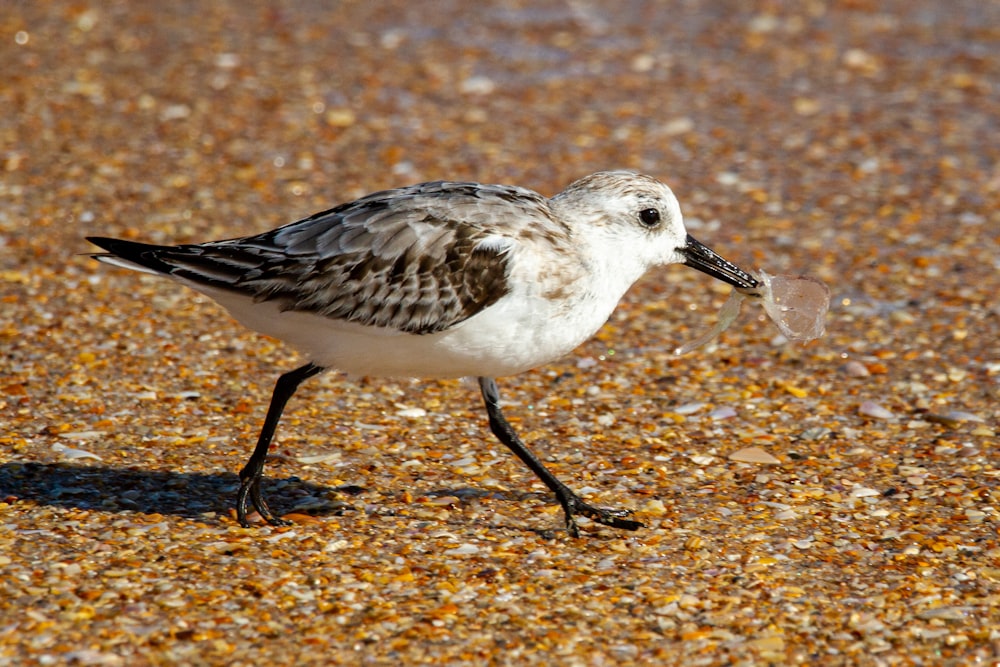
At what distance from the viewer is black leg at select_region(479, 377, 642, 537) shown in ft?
18.5

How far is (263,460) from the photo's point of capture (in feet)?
18.4

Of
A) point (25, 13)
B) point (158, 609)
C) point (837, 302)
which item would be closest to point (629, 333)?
point (837, 302)

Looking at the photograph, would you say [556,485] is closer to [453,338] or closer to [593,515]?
[593,515]

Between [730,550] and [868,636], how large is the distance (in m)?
0.76

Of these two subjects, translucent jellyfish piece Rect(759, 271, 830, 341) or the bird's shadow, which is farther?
translucent jellyfish piece Rect(759, 271, 830, 341)

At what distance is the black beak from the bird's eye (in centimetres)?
22

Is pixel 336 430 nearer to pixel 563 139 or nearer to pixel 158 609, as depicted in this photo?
pixel 158 609

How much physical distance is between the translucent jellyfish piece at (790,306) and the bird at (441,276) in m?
0.57

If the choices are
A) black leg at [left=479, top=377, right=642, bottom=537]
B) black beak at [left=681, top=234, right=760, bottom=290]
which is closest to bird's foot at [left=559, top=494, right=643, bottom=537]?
black leg at [left=479, top=377, right=642, bottom=537]

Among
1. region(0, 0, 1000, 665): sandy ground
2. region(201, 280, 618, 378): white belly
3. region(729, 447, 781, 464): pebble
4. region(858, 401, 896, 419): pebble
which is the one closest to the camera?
region(0, 0, 1000, 665): sandy ground

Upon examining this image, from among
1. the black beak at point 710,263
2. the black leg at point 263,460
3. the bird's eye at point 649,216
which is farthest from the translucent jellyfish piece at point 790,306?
the black leg at point 263,460

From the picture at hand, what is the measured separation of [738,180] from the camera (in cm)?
978

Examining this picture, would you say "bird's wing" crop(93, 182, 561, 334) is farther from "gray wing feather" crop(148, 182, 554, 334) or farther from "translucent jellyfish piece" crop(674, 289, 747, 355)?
"translucent jellyfish piece" crop(674, 289, 747, 355)

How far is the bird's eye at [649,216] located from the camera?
564 cm
